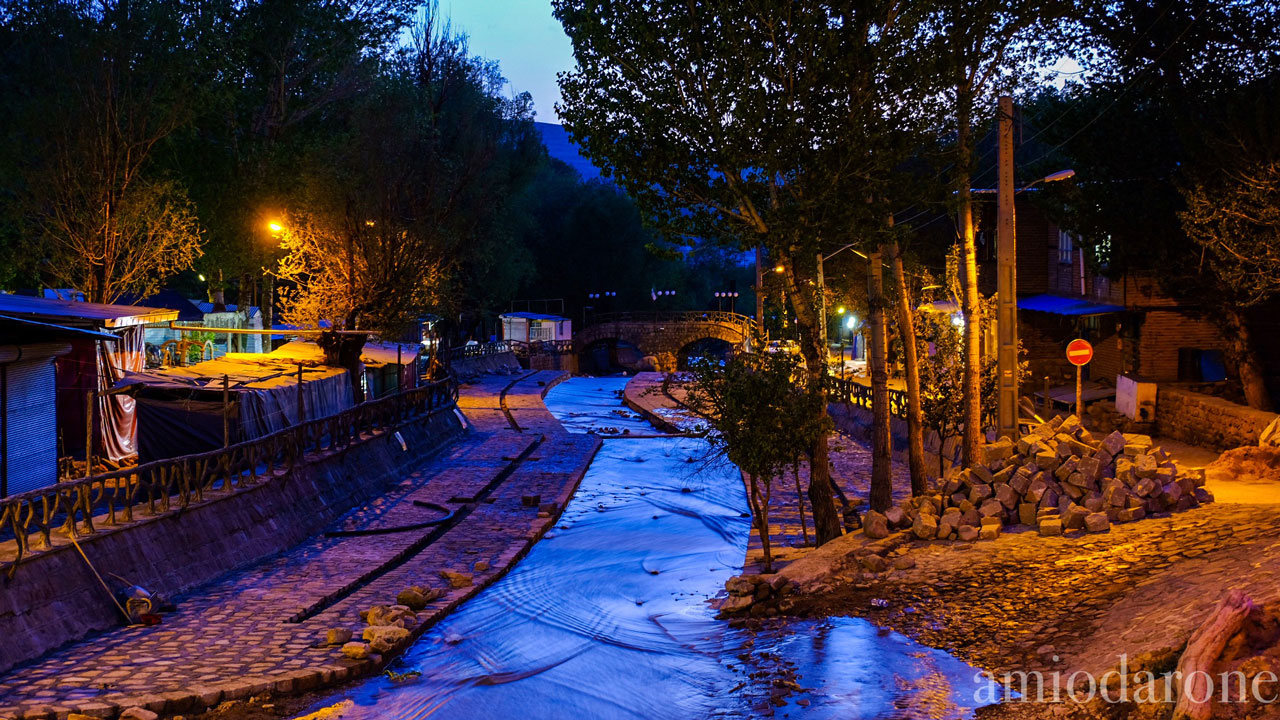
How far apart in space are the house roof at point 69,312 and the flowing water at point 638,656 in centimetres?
890

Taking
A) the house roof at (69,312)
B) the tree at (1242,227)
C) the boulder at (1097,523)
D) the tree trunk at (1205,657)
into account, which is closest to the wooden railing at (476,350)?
the house roof at (69,312)

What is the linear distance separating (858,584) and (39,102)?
74.7ft

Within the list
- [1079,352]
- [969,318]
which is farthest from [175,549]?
[1079,352]

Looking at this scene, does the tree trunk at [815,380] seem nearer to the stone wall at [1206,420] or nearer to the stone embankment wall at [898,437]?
the stone embankment wall at [898,437]

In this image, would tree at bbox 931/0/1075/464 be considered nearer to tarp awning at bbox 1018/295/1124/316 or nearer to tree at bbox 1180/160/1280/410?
tree at bbox 1180/160/1280/410

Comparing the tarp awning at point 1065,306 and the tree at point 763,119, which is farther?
the tarp awning at point 1065,306

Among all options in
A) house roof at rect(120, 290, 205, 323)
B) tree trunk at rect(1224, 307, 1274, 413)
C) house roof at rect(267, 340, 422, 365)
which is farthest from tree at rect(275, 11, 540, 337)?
tree trunk at rect(1224, 307, 1274, 413)

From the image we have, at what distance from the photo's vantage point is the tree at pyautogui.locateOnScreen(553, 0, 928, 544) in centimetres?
1383

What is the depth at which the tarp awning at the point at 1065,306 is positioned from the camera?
86.1ft

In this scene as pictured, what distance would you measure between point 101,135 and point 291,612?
1568 cm

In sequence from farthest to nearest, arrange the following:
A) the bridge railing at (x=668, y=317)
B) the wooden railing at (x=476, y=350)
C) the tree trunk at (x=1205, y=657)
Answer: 1. the bridge railing at (x=668, y=317)
2. the wooden railing at (x=476, y=350)
3. the tree trunk at (x=1205, y=657)

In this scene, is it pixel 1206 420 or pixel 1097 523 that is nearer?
pixel 1097 523

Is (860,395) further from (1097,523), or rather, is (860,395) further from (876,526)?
(1097,523)

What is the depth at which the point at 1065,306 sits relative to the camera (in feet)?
93.6
